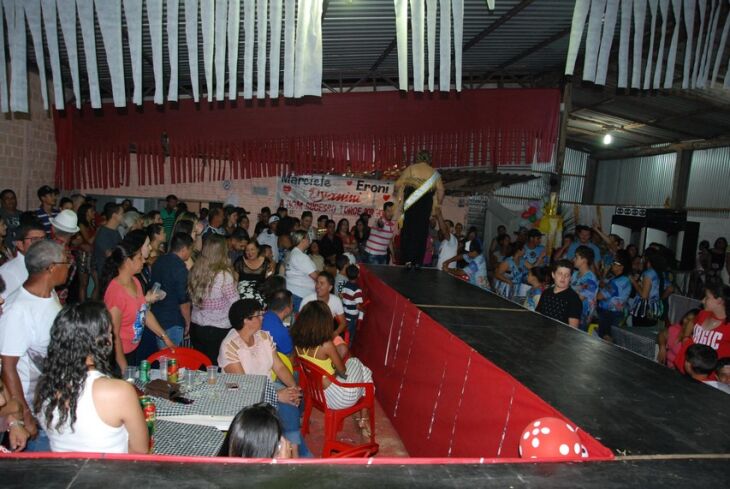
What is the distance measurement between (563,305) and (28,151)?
821 cm

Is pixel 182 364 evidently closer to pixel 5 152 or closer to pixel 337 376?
pixel 337 376

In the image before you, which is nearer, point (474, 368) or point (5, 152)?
point (474, 368)

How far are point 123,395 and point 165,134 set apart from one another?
4668 millimetres

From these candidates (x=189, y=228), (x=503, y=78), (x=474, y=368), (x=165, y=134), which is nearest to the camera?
(x=474, y=368)

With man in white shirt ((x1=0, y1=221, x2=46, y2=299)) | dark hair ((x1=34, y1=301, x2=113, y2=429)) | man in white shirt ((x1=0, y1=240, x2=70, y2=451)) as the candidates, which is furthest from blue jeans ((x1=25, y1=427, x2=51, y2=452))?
man in white shirt ((x1=0, y1=221, x2=46, y2=299))

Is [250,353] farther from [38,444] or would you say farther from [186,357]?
[38,444]

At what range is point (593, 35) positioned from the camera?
9.76 feet

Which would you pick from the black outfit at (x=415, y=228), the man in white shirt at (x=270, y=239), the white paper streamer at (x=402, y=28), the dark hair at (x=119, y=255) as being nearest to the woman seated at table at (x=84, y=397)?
the dark hair at (x=119, y=255)

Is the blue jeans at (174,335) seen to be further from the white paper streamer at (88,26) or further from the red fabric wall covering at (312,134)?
the white paper streamer at (88,26)

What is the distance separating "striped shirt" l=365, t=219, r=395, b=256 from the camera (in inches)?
374

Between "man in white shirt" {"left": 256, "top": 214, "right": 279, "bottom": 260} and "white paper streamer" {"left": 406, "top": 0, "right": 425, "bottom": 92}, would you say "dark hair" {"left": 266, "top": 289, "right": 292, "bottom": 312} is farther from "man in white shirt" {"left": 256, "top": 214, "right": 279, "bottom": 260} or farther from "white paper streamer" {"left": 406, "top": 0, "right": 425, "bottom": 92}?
"man in white shirt" {"left": 256, "top": 214, "right": 279, "bottom": 260}

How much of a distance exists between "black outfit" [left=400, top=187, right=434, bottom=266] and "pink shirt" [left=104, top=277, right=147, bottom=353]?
346cm

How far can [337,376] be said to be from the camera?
4680 mm

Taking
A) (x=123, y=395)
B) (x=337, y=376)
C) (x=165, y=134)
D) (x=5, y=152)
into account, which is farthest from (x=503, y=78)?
(x=123, y=395)
